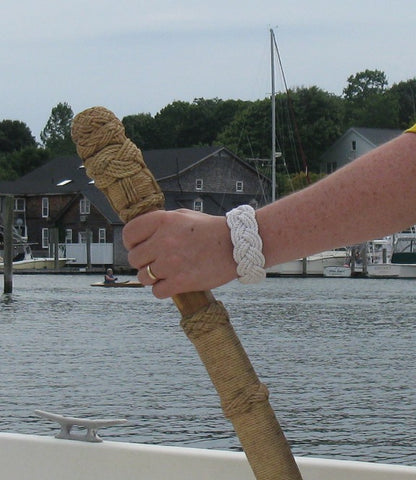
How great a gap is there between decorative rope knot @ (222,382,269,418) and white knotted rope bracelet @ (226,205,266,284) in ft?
1.10

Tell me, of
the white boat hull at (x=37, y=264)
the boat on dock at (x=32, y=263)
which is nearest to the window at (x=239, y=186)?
the boat on dock at (x=32, y=263)

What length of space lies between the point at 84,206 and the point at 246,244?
272ft

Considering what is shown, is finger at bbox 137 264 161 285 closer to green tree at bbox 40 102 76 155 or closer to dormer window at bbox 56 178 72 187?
dormer window at bbox 56 178 72 187

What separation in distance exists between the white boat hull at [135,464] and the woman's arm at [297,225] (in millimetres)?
1420

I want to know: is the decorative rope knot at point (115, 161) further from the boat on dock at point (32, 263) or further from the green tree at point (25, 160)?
the green tree at point (25, 160)

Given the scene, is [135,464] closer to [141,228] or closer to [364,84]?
[141,228]

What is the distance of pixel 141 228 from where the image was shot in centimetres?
226

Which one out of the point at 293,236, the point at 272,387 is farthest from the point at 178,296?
the point at 272,387

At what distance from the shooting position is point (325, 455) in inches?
540

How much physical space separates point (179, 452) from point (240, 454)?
0.22 meters

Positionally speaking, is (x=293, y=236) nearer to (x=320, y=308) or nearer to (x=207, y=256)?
(x=207, y=256)

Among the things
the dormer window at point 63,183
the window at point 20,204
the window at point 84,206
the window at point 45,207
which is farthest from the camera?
the window at point 20,204

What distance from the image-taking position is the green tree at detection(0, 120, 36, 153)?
133 metres

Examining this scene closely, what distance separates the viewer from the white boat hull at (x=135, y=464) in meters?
3.48
